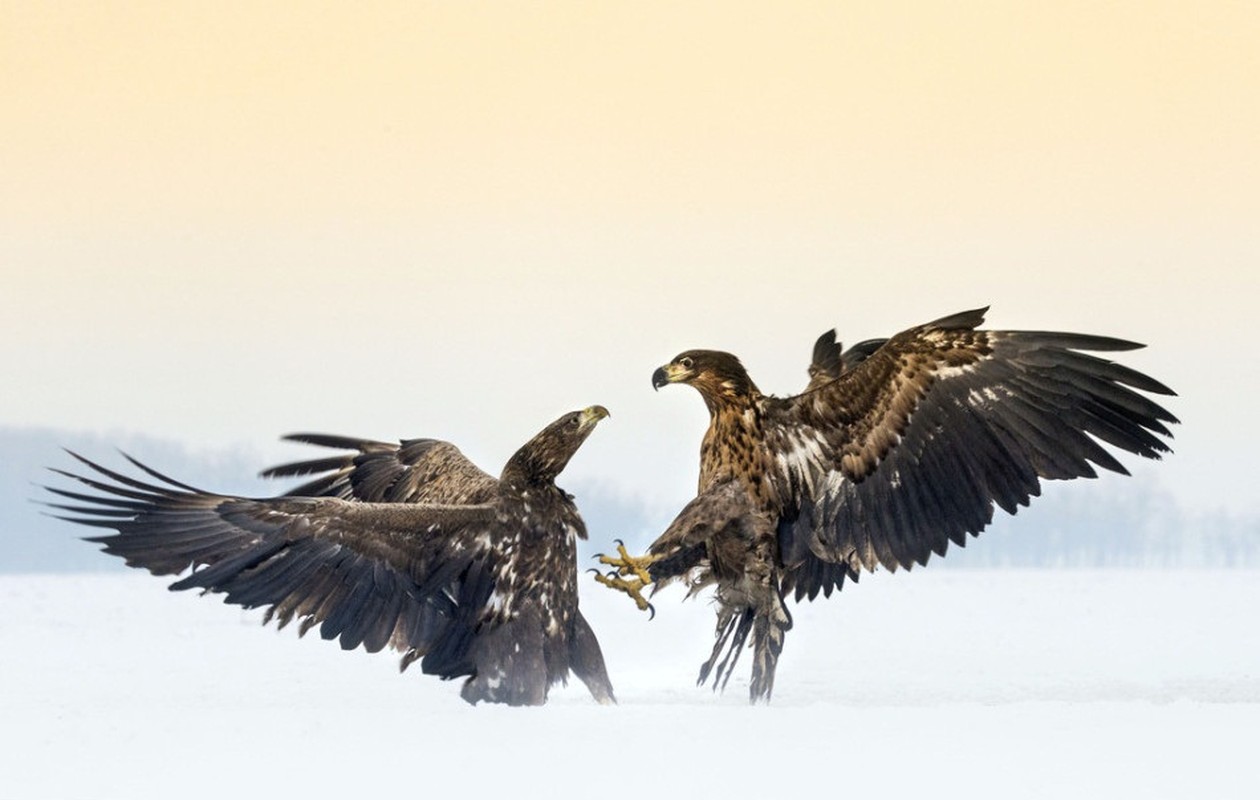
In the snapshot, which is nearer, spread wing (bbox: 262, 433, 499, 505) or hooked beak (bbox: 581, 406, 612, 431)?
hooked beak (bbox: 581, 406, 612, 431)

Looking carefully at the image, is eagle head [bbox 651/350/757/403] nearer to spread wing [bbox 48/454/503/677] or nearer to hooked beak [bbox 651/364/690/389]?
hooked beak [bbox 651/364/690/389]

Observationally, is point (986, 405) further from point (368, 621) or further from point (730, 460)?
point (368, 621)

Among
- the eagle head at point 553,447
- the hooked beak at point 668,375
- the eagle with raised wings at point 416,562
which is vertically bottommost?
the eagle with raised wings at point 416,562

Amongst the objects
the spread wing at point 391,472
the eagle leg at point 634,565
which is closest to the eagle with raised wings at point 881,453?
the eagle leg at point 634,565

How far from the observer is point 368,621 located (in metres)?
8.24

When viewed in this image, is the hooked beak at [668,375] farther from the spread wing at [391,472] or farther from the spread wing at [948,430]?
the spread wing at [391,472]

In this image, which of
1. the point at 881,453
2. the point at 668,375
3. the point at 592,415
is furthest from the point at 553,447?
the point at 881,453

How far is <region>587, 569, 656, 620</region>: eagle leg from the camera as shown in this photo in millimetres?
8219

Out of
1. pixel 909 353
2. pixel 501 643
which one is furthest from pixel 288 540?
pixel 909 353

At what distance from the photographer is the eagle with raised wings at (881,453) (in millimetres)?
8375

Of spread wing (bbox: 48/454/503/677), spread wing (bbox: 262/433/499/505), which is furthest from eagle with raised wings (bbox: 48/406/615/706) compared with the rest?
spread wing (bbox: 262/433/499/505)

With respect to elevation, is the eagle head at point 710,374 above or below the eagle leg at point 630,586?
above

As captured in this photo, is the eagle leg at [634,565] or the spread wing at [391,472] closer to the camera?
the eagle leg at [634,565]

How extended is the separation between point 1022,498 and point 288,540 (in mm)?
3160
